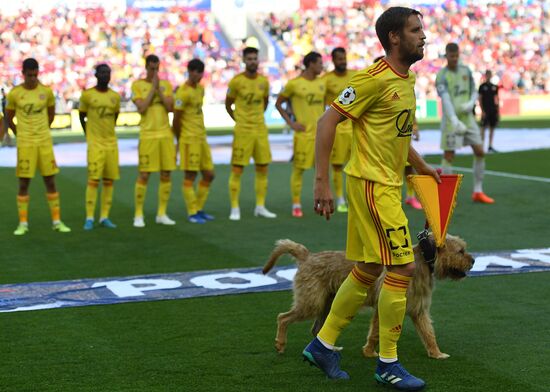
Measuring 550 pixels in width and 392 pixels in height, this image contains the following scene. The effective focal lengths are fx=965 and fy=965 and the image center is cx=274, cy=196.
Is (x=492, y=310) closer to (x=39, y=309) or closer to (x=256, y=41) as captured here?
(x=39, y=309)

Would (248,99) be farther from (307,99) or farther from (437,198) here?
(437,198)

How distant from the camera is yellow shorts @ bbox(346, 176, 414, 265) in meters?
5.20

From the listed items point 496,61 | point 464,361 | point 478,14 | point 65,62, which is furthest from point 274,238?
point 478,14

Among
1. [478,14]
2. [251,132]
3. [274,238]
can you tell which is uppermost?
[478,14]

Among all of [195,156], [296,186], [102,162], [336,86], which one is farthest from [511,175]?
[102,162]

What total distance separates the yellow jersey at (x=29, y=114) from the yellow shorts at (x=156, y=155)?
1.28m

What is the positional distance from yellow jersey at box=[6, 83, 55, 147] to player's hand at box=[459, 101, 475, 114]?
574 cm

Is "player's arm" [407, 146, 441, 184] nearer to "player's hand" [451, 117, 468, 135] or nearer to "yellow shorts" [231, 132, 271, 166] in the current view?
"yellow shorts" [231, 132, 271, 166]

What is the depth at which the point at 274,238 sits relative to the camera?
1107 cm

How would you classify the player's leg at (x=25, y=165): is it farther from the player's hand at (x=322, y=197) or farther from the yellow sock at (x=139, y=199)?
the player's hand at (x=322, y=197)

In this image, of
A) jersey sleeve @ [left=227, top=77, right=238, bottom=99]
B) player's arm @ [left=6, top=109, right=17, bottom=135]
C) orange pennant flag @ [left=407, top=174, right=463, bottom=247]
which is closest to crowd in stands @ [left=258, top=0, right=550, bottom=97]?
jersey sleeve @ [left=227, top=77, right=238, bottom=99]

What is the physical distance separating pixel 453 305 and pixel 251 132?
5.95 metres

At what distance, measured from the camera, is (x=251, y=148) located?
12953mm

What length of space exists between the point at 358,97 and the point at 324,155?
36 centimetres
